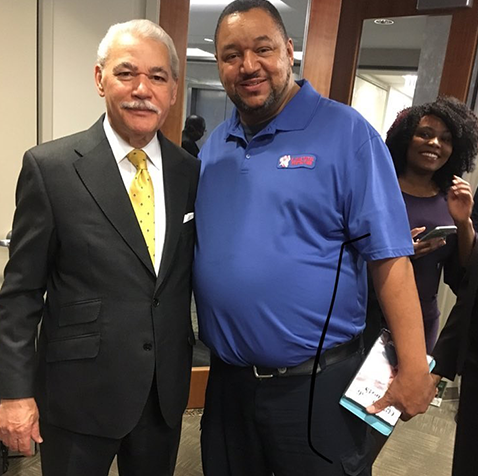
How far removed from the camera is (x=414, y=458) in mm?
2129

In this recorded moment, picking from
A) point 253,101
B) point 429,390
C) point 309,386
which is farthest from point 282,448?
point 253,101

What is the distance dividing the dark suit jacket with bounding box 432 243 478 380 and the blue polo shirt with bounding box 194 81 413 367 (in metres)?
0.34

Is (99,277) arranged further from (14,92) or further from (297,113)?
(14,92)

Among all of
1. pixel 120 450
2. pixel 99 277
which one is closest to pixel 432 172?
pixel 99 277

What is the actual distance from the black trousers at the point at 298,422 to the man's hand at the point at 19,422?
18.9 inches

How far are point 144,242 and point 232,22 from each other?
0.58 metres

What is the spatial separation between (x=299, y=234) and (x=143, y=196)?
0.39 meters

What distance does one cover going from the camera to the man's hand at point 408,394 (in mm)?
1026

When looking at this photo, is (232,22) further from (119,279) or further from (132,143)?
(119,279)

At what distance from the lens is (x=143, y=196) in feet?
3.51

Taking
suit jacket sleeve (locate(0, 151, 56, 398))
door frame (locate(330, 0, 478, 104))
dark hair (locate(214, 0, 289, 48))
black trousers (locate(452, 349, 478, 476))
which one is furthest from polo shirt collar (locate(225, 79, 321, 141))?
door frame (locate(330, 0, 478, 104))

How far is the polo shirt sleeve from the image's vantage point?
1.00 m

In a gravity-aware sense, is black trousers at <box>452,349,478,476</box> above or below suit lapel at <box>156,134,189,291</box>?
below

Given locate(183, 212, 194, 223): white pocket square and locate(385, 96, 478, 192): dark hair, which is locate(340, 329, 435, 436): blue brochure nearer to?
locate(183, 212, 194, 223): white pocket square
